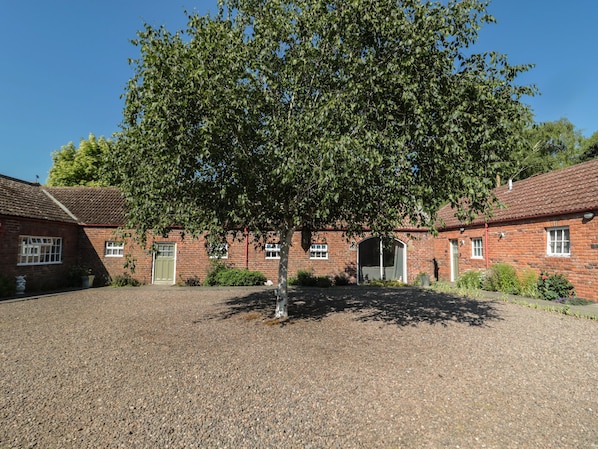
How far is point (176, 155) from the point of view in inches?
248

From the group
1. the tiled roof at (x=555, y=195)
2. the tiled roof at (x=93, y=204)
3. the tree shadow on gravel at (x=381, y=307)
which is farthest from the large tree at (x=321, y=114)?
the tiled roof at (x=93, y=204)

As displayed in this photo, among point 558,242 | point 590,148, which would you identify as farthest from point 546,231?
point 590,148

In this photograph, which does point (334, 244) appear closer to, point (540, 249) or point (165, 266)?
point (165, 266)

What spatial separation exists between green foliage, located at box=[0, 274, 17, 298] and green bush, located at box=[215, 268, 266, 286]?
25.5ft

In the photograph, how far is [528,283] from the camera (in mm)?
13336

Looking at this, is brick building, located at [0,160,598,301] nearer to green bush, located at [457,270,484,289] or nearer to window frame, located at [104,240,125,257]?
window frame, located at [104,240,125,257]

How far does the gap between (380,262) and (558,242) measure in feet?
26.9

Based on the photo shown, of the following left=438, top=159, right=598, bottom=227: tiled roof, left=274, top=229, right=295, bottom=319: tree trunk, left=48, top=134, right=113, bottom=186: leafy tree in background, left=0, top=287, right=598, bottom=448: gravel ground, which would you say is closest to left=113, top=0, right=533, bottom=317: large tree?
left=274, top=229, right=295, bottom=319: tree trunk

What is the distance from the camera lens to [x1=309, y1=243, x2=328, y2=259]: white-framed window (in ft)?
60.1

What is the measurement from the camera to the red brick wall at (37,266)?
44.9 ft

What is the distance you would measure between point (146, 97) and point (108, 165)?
Answer: 2347 millimetres

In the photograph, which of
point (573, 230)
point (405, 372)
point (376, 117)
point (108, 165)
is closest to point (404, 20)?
point (376, 117)

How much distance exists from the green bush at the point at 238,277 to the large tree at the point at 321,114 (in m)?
9.71

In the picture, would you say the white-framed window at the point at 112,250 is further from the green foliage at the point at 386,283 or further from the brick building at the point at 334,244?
the green foliage at the point at 386,283
